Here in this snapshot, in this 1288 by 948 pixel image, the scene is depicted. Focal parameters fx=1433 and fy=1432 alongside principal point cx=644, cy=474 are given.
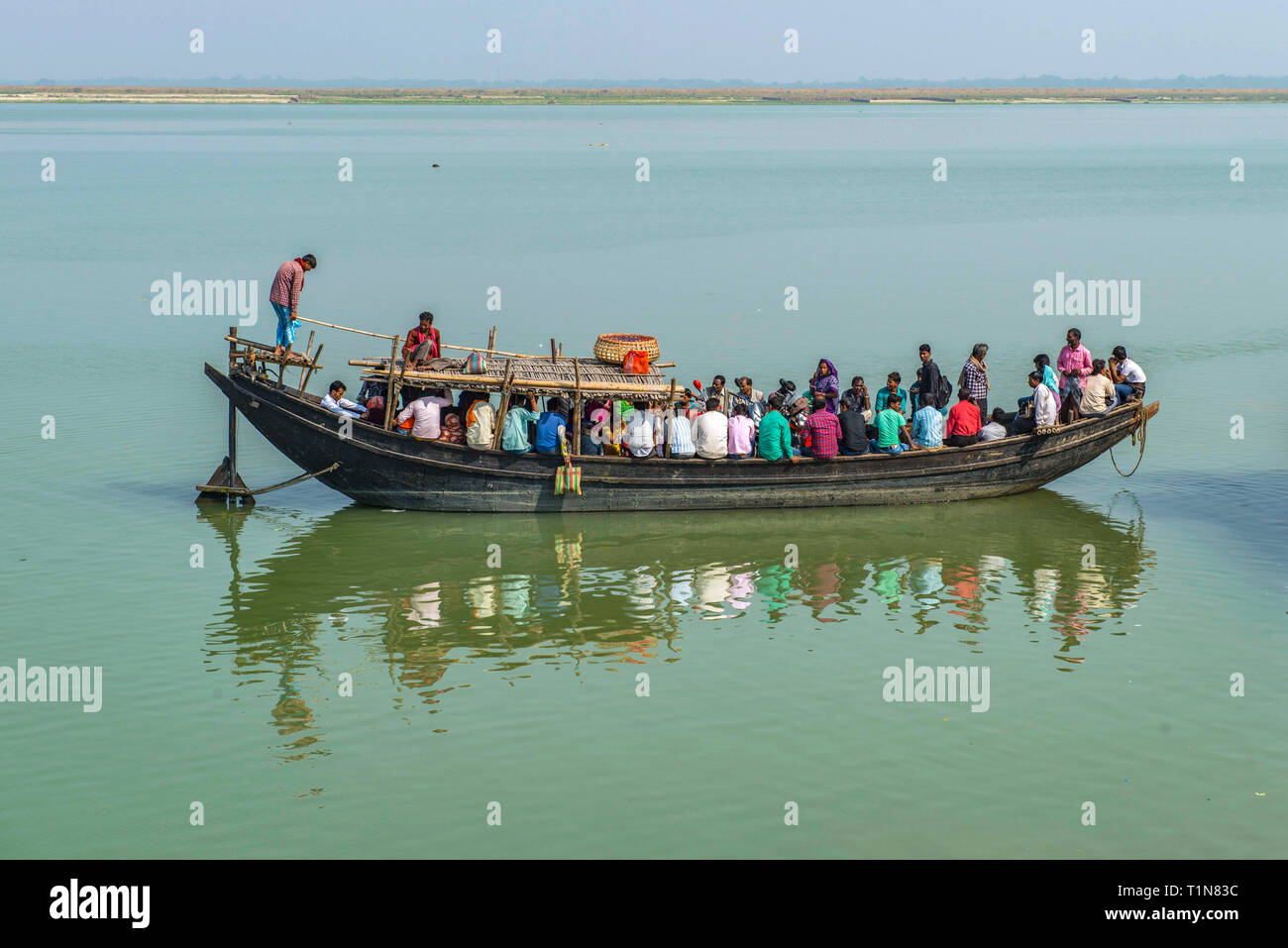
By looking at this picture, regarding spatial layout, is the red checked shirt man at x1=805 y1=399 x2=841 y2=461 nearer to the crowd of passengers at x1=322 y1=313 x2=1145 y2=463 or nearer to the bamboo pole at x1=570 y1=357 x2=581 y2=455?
the crowd of passengers at x1=322 y1=313 x2=1145 y2=463

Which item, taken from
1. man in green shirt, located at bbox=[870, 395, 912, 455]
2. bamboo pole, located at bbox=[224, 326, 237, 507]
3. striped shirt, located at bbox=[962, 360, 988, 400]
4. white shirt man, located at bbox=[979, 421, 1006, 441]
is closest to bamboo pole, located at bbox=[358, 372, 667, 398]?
bamboo pole, located at bbox=[224, 326, 237, 507]

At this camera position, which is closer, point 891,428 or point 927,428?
point 891,428

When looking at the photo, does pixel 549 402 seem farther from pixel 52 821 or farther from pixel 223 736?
pixel 52 821

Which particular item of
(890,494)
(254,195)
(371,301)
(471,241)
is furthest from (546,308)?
(254,195)

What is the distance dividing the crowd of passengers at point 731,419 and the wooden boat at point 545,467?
212mm

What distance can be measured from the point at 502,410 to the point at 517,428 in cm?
35

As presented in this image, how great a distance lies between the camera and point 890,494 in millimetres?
21359

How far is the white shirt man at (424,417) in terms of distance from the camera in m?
20.2

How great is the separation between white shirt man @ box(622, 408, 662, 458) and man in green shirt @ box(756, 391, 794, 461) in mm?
1475

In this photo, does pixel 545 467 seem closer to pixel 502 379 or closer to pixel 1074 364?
pixel 502 379

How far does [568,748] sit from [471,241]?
42.4m

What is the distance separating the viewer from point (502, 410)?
20.3m

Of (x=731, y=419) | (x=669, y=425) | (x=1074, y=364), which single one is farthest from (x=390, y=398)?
(x=1074, y=364)

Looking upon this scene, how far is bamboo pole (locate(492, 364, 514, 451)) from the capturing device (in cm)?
1986
